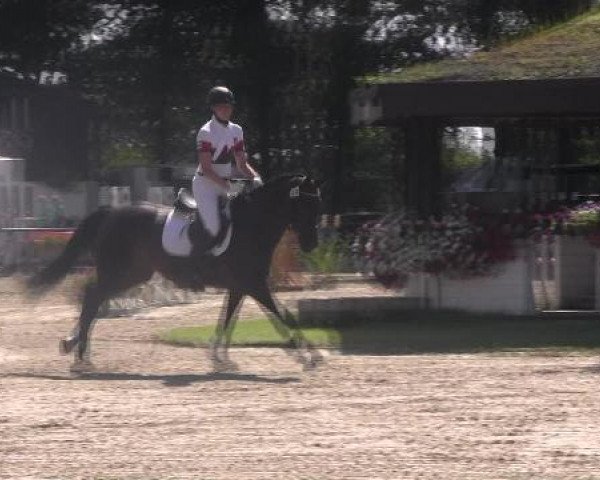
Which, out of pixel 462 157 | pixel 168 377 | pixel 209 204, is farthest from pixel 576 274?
pixel 462 157

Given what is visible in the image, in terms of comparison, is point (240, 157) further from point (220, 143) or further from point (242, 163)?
point (220, 143)

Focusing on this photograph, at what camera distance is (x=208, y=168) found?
1301cm

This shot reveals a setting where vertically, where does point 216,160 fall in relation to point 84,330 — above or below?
above

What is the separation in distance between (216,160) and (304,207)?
932 millimetres

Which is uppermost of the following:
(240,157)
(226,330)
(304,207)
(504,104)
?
(504,104)

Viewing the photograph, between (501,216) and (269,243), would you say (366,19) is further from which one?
(269,243)

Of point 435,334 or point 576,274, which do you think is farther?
point 576,274

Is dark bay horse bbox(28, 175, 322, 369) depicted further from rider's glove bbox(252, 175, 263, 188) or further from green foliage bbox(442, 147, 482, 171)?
green foliage bbox(442, 147, 482, 171)

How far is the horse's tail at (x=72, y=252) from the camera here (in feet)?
45.6

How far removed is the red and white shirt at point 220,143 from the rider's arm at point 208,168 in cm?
4

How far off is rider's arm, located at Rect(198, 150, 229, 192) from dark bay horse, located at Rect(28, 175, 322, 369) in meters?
0.29

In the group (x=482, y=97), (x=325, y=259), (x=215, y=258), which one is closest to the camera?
(x=215, y=258)

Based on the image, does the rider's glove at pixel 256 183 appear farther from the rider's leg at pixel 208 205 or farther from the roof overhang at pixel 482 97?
the roof overhang at pixel 482 97

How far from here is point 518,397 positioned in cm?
1064
